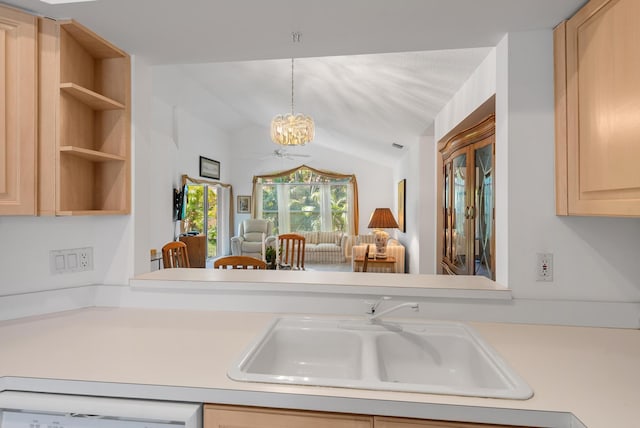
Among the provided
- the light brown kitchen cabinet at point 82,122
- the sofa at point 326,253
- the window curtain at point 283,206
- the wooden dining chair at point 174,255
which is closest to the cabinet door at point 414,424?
the light brown kitchen cabinet at point 82,122

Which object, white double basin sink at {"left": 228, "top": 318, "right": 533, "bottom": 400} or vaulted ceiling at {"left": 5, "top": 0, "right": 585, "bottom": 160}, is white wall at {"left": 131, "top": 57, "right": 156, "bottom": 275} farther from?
white double basin sink at {"left": 228, "top": 318, "right": 533, "bottom": 400}

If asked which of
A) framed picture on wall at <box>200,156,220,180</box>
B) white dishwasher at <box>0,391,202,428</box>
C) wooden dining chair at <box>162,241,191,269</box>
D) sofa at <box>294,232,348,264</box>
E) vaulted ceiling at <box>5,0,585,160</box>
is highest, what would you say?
framed picture on wall at <box>200,156,220,180</box>

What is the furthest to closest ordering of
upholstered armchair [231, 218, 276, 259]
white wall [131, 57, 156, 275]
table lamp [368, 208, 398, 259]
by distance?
upholstered armchair [231, 218, 276, 259]
table lamp [368, 208, 398, 259]
white wall [131, 57, 156, 275]

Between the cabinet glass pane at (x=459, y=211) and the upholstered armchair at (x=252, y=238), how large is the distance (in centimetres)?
477

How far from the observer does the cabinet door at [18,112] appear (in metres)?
1.19

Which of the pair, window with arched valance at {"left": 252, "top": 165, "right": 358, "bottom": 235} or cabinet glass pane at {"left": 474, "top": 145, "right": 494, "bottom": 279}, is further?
window with arched valance at {"left": 252, "top": 165, "right": 358, "bottom": 235}

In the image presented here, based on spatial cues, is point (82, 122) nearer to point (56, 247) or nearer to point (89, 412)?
point (56, 247)

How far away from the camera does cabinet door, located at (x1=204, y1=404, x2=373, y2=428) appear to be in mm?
837

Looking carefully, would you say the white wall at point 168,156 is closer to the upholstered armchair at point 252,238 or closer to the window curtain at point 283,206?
the upholstered armchair at point 252,238

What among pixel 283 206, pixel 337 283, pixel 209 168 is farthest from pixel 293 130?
pixel 283 206

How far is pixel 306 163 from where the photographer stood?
27.3ft

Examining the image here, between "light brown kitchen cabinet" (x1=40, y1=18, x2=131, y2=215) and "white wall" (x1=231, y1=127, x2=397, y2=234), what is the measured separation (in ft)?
21.8

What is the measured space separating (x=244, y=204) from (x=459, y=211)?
20.7 ft

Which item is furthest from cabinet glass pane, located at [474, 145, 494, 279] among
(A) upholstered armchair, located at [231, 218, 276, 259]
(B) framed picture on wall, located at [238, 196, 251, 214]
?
(B) framed picture on wall, located at [238, 196, 251, 214]
